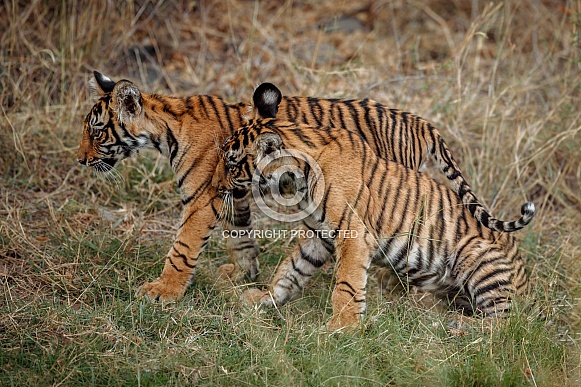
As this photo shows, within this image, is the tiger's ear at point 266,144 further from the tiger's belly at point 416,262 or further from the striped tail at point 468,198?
the striped tail at point 468,198

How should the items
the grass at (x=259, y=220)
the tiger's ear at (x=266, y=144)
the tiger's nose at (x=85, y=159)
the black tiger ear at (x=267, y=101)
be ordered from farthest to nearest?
the tiger's nose at (x=85, y=159), the black tiger ear at (x=267, y=101), the tiger's ear at (x=266, y=144), the grass at (x=259, y=220)

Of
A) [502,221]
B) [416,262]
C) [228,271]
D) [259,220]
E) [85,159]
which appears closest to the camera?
[502,221]

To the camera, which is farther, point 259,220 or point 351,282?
point 259,220

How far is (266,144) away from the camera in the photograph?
175 inches

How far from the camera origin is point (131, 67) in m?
7.73

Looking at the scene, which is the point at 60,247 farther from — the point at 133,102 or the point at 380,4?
the point at 380,4

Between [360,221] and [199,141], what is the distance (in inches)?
45.2

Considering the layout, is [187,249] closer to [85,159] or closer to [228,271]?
[228,271]

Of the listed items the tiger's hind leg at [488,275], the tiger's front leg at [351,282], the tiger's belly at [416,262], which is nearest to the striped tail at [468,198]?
the tiger's hind leg at [488,275]

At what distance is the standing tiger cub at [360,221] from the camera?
452cm

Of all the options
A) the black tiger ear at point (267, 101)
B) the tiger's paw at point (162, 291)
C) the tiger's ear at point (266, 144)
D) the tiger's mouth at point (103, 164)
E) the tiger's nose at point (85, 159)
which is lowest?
the tiger's paw at point (162, 291)

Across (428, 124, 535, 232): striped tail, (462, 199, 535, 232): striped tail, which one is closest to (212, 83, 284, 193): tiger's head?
(428, 124, 535, 232): striped tail

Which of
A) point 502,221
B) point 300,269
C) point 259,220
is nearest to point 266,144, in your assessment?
point 300,269

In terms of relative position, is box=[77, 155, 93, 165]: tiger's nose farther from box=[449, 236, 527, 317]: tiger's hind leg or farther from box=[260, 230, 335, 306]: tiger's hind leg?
box=[449, 236, 527, 317]: tiger's hind leg
